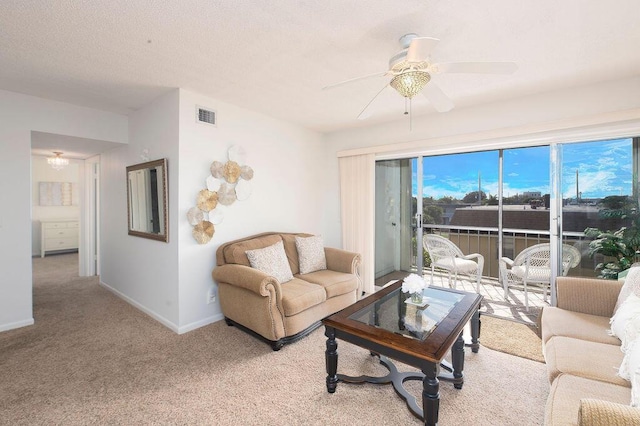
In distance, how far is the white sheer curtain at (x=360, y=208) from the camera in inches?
167

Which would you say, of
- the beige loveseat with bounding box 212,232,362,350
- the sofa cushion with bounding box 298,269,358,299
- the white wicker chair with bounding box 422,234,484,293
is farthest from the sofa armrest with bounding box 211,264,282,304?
the white wicker chair with bounding box 422,234,484,293

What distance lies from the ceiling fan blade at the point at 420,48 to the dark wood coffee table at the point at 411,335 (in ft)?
5.23

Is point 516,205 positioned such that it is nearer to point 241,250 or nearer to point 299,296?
point 299,296

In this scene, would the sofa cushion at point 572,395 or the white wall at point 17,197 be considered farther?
the white wall at point 17,197

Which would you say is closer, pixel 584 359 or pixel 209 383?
pixel 584 359

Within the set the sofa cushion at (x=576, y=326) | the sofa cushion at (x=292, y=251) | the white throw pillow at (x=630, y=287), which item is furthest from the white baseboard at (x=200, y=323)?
the white throw pillow at (x=630, y=287)

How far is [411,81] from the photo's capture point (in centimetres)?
187

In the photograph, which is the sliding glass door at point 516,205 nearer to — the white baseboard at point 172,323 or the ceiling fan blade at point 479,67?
the ceiling fan blade at point 479,67

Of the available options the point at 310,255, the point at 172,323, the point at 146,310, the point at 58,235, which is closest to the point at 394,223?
the point at 310,255

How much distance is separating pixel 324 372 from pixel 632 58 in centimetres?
340

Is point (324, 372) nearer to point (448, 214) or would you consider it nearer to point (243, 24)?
point (243, 24)

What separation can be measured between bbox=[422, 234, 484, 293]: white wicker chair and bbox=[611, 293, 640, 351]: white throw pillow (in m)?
1.92

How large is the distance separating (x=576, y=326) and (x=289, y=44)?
2.77m

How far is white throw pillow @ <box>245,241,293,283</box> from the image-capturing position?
2.99m
